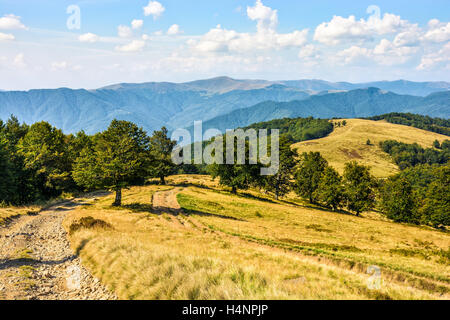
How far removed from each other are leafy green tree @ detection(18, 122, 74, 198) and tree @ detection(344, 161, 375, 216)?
69.1 metres

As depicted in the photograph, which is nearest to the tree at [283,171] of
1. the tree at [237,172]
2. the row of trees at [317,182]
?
the row of trees at [317,182]

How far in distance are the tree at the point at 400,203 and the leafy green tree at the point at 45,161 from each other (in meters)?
81.6

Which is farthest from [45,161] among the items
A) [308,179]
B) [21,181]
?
[308,179]

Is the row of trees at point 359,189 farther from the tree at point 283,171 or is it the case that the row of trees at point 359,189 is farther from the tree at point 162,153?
the tree at point 162,153

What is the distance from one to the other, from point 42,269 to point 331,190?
67587 millimetres

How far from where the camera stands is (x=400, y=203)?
6762cm

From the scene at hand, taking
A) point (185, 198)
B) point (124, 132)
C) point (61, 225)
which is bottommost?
point (185, 198)

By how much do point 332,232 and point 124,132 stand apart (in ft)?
119

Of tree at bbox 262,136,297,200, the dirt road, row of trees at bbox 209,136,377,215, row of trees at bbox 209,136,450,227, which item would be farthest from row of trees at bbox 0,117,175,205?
tree at bbox 262,136,297,200

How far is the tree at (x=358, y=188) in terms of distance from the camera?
65688mm
